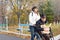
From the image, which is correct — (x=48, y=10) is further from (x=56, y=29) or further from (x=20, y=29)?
(x=20, y=29)

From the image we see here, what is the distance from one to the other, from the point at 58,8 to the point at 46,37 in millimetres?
333

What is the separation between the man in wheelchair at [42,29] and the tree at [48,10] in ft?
0.17

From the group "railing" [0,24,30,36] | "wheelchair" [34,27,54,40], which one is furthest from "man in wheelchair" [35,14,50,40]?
"railing" [0,24,30,36]

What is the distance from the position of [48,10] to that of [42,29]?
0.21m

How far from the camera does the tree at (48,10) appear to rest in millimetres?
1265

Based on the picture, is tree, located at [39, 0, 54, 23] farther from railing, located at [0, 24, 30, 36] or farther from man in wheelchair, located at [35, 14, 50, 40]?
railing, located at [0, 24, 30, 36]

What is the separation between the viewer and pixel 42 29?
1300 millimetres

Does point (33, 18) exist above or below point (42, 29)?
above

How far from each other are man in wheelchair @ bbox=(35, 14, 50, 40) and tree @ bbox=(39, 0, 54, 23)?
0.17ft

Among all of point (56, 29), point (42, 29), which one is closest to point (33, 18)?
point (42, 29)

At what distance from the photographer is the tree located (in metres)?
1.26

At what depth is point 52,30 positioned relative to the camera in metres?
1.28

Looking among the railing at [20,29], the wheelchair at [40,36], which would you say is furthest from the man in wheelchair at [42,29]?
the railing at [20,29]

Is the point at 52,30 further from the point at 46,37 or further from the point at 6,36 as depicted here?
the point at 6,36
